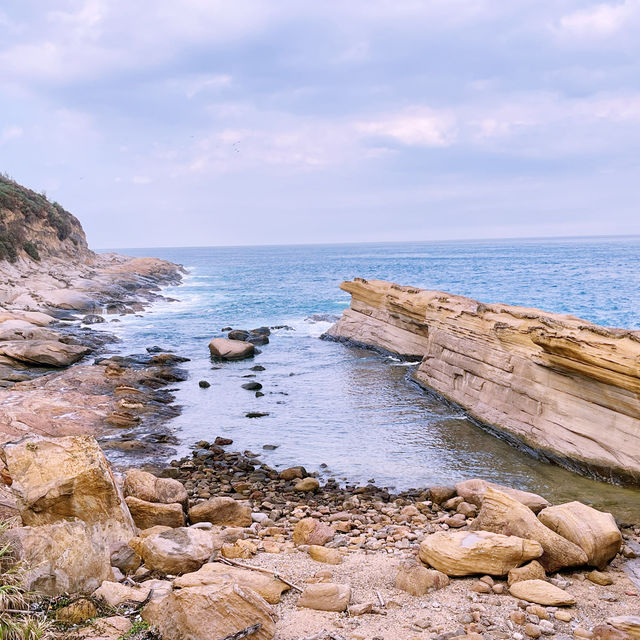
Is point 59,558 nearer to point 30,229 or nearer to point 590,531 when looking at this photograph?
point 590,531

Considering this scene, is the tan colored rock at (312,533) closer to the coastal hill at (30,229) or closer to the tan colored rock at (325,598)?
the tan colored rock at (325,598)

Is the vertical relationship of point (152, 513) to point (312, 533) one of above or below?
above

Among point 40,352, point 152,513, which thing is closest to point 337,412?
point 152,513

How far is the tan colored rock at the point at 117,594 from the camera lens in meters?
5.34

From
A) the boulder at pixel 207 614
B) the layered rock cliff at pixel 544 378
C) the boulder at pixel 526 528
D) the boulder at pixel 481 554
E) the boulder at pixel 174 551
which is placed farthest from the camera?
the layered rock cliff at pixel 544 378

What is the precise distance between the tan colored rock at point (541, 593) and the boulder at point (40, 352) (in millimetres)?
19865

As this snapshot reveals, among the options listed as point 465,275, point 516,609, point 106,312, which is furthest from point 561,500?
point 465,275

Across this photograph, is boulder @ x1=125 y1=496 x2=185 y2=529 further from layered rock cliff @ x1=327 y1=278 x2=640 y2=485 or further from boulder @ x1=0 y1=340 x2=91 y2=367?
boulder @ x1=0 y1=340 x2=91 y2=367

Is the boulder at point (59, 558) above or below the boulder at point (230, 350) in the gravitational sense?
above

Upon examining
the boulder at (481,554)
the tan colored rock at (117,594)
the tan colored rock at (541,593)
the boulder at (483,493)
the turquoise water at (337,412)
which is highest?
the tan colored rock at (117,594)

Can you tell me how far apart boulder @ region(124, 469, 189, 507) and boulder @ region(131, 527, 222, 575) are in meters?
2.26

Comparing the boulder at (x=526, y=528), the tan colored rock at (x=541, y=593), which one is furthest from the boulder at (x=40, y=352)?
the tan colored rock at (x=541, y=593)

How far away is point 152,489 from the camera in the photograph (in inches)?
370

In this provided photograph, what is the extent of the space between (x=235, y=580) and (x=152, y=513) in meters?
3.29
